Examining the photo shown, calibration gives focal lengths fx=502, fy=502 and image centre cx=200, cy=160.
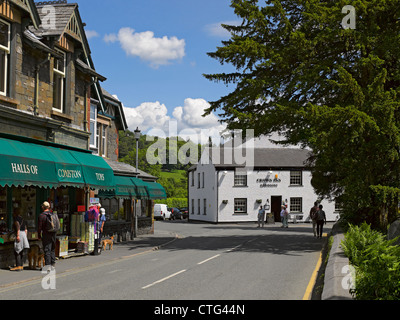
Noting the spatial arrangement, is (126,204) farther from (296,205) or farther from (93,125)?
(296,205)

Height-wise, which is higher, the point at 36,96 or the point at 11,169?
the point at 36,96

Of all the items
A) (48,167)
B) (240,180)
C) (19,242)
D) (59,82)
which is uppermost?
(59,82)

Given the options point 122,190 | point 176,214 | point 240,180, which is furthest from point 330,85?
point 176,214

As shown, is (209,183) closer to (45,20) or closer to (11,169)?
(45,20)

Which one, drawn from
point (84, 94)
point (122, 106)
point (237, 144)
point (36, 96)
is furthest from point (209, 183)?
point (36, 96)

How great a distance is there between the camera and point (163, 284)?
41.3 ft

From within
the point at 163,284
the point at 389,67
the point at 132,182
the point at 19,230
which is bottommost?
the point at 163,284

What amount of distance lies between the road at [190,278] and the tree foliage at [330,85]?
4478mm

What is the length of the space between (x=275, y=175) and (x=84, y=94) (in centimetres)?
3628

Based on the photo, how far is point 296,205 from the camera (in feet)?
187

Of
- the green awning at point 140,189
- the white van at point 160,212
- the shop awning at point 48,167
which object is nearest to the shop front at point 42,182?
the shop awning at point 48,167

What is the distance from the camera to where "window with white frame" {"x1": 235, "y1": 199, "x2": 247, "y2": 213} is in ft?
184

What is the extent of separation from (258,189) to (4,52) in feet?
138

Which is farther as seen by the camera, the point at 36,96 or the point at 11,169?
the point at 36,96
